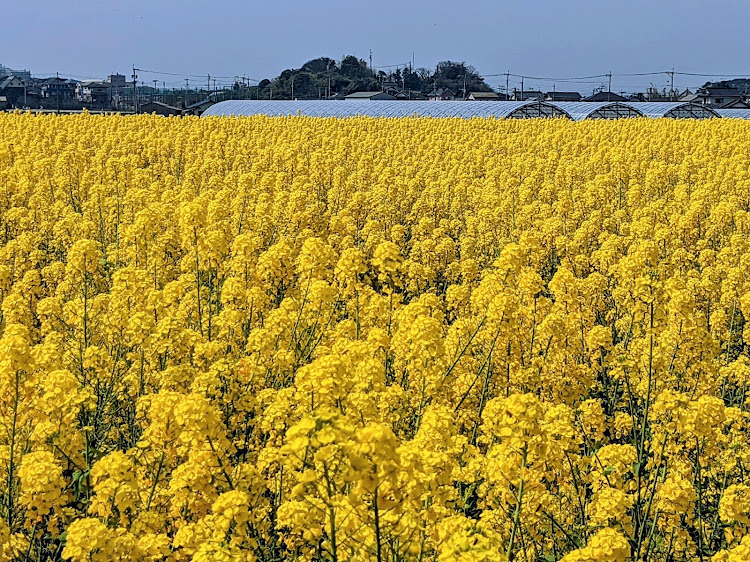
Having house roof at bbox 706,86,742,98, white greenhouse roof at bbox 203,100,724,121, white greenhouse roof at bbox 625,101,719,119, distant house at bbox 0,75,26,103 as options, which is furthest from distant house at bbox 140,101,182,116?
house roof at bbox 706,86,742,98

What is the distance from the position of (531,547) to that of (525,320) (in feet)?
6.62

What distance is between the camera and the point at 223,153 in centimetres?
1574

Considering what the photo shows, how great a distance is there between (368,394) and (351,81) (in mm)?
70056

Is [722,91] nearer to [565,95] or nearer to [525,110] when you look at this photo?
[565,95]

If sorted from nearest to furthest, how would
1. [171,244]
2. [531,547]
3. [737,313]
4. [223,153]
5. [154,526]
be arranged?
[154,526]
[531,547]
[737,313]
[171,244]
[223,153]

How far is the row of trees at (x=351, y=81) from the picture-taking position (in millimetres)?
66875

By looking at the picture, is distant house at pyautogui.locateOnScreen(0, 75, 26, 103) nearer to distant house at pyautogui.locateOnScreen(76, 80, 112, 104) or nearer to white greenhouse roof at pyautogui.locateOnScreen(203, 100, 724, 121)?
distant house at pyautogui.locateOnScreen(76, 80, 112, 104)

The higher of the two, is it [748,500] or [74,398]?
[74,398]

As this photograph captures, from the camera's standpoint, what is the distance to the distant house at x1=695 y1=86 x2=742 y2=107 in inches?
1827

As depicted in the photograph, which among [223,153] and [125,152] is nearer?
[125,152]

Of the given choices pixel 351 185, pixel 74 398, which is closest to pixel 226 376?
pixel 74 398

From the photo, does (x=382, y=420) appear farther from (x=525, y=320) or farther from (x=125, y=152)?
(x=125, y=152)

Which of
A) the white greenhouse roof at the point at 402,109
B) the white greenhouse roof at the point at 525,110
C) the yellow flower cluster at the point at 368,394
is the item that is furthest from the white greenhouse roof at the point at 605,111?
the yellow flower cluster at the point at 368,394

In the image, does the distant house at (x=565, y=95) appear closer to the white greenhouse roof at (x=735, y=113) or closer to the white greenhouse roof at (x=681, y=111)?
the white greenhouse roof at (x=735, y=113)
